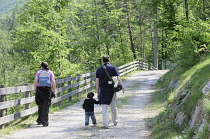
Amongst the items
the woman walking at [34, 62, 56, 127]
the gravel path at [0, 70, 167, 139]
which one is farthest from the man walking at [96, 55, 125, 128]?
the woman walking at [34, 62, 56, 127]

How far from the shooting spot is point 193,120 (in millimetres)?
5465

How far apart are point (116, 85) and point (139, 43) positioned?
36.2m

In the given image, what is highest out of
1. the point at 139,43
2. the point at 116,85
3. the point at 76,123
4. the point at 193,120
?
the point at 139,43

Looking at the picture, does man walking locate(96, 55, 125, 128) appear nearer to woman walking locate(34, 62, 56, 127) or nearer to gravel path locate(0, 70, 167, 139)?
gravel path locate(0, 70, 167, 139)

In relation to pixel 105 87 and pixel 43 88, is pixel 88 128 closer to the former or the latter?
pixel 105 87

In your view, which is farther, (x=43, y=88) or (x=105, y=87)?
(x=43, y=88)

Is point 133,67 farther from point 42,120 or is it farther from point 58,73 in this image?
point 42,120

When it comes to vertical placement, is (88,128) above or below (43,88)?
below

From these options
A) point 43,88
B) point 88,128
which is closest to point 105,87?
point 88,128

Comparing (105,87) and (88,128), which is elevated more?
(105,87)

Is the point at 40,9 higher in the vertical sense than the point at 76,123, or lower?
higher

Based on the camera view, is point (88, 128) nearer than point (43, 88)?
Yes

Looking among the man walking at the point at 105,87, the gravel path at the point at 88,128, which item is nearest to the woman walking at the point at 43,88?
the gravel path at the point at 88,128

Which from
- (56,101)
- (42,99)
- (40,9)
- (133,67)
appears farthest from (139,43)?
(42,99)
